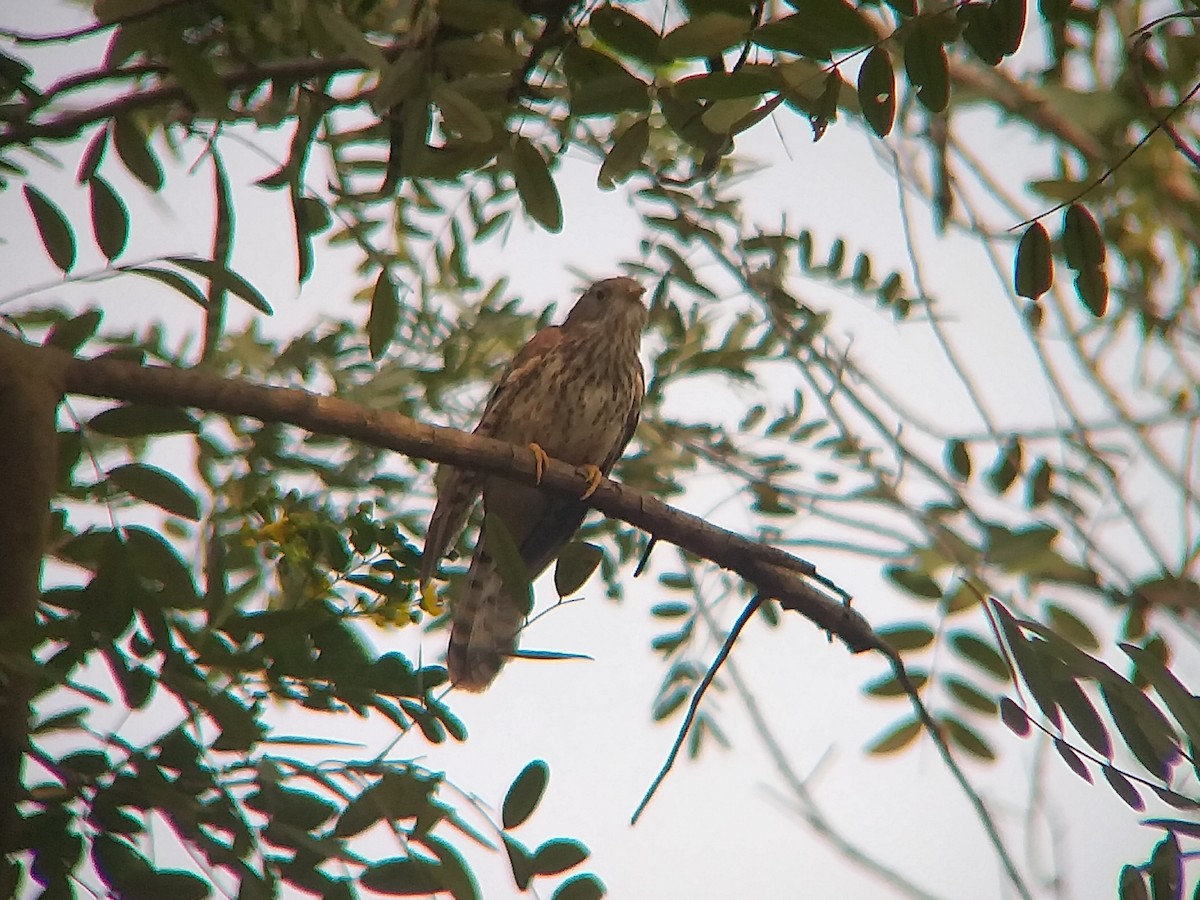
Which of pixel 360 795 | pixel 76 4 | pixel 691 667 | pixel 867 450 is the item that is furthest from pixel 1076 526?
pixel 76 4

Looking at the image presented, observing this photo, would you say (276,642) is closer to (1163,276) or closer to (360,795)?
(360,795)

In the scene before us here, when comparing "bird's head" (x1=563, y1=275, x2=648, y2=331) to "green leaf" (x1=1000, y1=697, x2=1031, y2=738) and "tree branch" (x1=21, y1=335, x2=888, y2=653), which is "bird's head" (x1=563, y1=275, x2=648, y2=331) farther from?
"green leaf" (x1=1000, y1=697, x2=1031, y2=738)

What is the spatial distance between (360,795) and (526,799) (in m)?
0.29

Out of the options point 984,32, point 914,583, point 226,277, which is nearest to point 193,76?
point 226,277

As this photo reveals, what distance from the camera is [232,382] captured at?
6.83 ft

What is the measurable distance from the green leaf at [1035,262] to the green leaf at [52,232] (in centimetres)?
171

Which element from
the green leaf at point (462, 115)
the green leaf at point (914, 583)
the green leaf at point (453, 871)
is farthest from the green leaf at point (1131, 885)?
the green leaf at point (462, 115)

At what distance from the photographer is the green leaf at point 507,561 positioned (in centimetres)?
217

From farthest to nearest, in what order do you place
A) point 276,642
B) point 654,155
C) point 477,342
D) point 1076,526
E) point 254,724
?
1. point 477,342
2. point 654,155
3. point 1076,526
4. point 276,642
5. point 254,724

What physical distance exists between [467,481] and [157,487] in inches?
52.0

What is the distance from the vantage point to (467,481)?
11.0ft

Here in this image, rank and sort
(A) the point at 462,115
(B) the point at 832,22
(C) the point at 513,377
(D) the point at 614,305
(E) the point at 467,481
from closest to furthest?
(B) the point at 832,22
(A) the point at 462,115
(E) the point at 467,481
(C) the point at 513,377
(D) the point at 614,305

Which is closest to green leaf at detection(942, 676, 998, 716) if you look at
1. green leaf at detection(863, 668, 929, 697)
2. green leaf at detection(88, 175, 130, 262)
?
green leaf at detection(863, 668, 929, 697)

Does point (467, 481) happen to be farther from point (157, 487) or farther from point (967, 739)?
point (967, 739)
